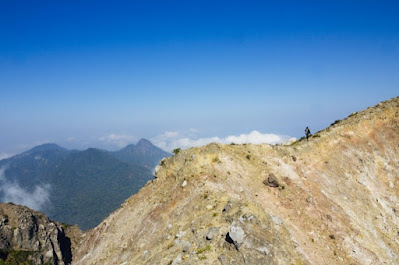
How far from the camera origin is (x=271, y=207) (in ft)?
129

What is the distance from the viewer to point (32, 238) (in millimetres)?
73000

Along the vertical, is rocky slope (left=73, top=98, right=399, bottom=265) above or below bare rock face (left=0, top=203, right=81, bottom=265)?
above

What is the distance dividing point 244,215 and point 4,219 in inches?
3054

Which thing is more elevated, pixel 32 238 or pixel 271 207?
pixel 271 207

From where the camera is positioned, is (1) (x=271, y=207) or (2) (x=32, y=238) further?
(2) (x=32, y=238)

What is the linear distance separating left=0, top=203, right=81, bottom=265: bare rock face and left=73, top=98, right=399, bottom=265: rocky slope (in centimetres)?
1870

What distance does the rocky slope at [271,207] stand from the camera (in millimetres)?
26297

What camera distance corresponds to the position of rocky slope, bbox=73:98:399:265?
86.3 ft

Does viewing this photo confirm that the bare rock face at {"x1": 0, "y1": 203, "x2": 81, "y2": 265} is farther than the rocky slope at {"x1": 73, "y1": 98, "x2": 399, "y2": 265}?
Yes

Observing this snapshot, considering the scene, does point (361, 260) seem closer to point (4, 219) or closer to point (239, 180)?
point (239, 180)

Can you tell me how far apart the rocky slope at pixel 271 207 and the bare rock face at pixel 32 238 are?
18703 mm

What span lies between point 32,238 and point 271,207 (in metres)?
70.9

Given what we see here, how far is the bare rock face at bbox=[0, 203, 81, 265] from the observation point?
6812 centimetres

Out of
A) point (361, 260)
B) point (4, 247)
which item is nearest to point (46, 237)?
point (4, 247)
